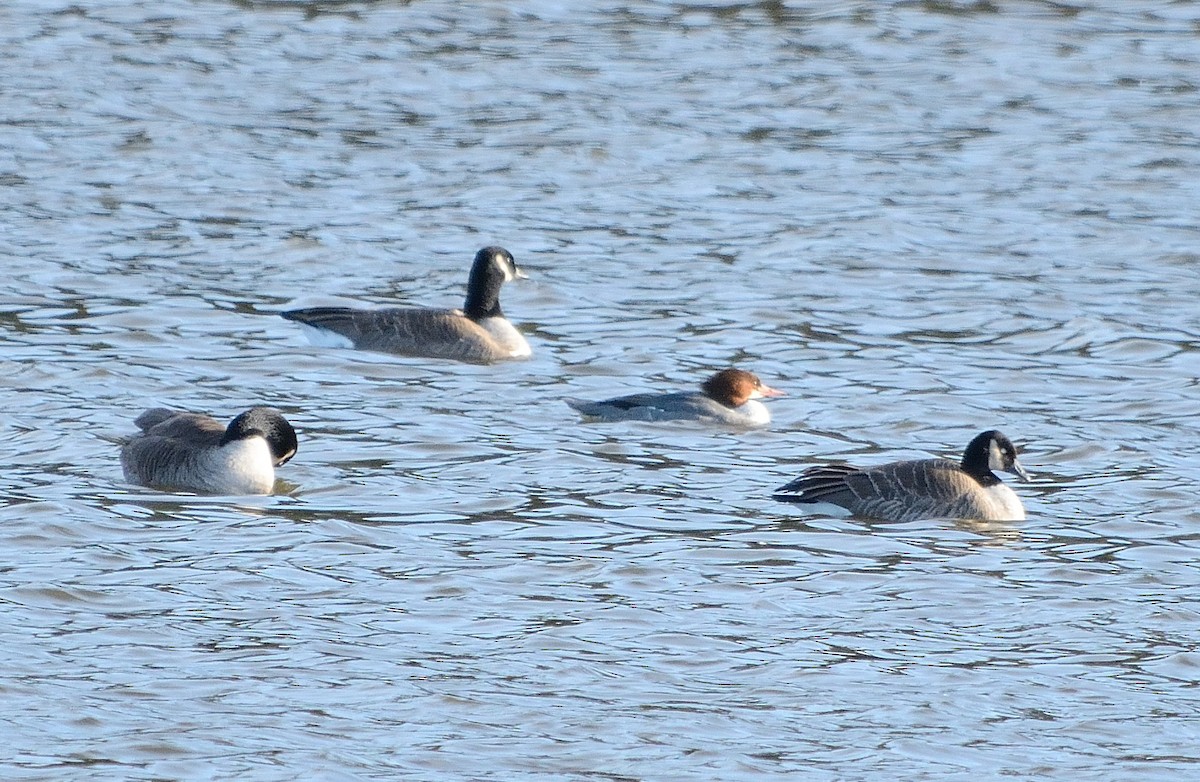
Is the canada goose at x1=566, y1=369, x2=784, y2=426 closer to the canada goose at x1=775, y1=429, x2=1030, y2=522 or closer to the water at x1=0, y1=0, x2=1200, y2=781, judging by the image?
the water at x1=0, y1=0, x2=1200, y2=781

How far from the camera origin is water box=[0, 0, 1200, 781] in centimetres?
968

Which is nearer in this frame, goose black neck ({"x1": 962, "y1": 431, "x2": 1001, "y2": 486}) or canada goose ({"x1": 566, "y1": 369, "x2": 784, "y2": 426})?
goose black neck ({"x1": 962, "y1": 431, "x2": 1001, "y2": 486})

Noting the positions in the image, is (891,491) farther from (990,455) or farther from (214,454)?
(214,454)

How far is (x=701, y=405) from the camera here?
51.1 feet

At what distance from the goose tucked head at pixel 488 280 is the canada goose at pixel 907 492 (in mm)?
5614

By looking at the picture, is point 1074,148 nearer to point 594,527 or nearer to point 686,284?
point 686,284

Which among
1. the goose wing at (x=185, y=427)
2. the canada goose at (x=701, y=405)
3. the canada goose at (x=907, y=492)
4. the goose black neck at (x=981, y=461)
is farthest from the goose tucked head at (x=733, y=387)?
the goose wing at (x=185, y=427)

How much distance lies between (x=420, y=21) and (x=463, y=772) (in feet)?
78.0

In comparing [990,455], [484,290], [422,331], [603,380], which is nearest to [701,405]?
[603,380]

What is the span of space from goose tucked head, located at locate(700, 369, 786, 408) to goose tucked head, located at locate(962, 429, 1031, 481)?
93.0 inches

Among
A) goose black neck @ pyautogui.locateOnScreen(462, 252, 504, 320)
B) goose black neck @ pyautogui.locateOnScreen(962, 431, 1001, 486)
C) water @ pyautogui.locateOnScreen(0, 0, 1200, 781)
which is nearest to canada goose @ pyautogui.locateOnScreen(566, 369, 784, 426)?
water @ pyautogui.locateOnScreen(0, 0, 1200, 781)

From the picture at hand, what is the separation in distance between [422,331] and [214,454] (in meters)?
4.81

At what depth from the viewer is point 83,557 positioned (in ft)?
38.9

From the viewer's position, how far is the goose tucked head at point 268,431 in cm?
1326
